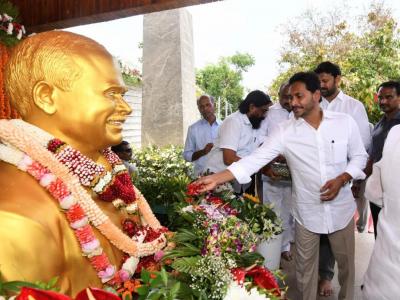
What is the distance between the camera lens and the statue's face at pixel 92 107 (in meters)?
1.18

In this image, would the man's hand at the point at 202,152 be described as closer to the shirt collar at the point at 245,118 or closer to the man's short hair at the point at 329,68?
the shirt collar at the point at 245,118

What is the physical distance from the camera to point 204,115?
5.48 m

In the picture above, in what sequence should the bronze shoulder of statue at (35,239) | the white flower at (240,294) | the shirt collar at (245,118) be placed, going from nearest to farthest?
the bronze shoulder of statue at (35,239), the white flower at (240,294), the shirt collar at (245,118)

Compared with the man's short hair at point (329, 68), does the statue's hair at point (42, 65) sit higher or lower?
higher

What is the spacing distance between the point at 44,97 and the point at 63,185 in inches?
10.3

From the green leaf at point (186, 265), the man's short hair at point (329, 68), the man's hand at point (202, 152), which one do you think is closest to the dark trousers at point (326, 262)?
the man's short hair at point (329, 68)

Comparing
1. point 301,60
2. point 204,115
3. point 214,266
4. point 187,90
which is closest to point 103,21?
point 204,115

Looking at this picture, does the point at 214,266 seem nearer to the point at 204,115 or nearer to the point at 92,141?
the point at 92,141

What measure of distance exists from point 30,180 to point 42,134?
0.15 metres

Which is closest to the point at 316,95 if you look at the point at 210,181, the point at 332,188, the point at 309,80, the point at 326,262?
the point at 309,80

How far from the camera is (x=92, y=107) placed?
3.90 feet

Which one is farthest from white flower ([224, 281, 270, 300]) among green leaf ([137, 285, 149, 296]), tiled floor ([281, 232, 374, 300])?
tiled floor ([281, 232, 374, 300])

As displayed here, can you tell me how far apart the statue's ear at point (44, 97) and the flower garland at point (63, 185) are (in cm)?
7

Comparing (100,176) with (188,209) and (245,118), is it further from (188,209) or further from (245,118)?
(245,118)
